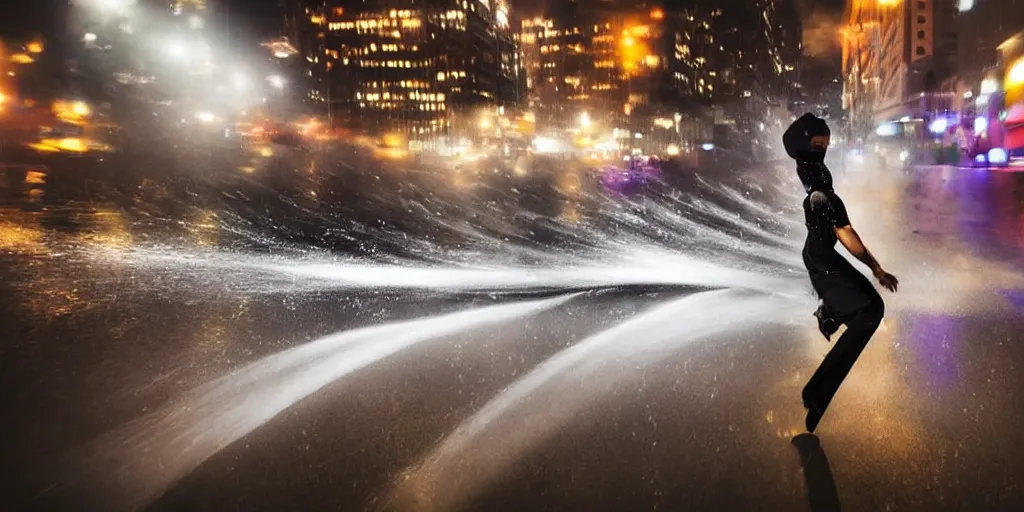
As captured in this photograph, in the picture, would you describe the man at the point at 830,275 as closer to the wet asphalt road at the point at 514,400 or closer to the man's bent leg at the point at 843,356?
the man's bent leg at the point at 843,356

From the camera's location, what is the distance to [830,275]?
416cm

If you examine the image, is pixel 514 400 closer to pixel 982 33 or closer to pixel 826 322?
pixel 826 322

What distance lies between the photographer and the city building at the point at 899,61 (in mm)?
81562

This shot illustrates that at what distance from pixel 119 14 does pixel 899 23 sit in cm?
8831

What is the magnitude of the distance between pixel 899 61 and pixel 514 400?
10321cm

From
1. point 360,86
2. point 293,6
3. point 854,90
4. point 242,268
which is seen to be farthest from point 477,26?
point 242,268

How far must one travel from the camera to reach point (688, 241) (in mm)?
13883

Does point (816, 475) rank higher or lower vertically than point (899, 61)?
lower

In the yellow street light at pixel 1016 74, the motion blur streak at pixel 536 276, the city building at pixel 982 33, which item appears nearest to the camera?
the motion blur streak at pixel 536 276

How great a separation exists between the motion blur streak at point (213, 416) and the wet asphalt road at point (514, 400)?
0.09 ft

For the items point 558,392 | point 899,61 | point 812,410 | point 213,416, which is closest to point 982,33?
point 899,61

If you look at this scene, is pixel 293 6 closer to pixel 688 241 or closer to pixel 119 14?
pixel 119 14

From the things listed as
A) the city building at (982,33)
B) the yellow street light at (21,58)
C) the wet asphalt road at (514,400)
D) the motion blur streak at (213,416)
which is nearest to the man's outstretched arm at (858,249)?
the wet asphalt road at (514,400)

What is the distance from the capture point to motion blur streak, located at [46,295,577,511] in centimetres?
366
